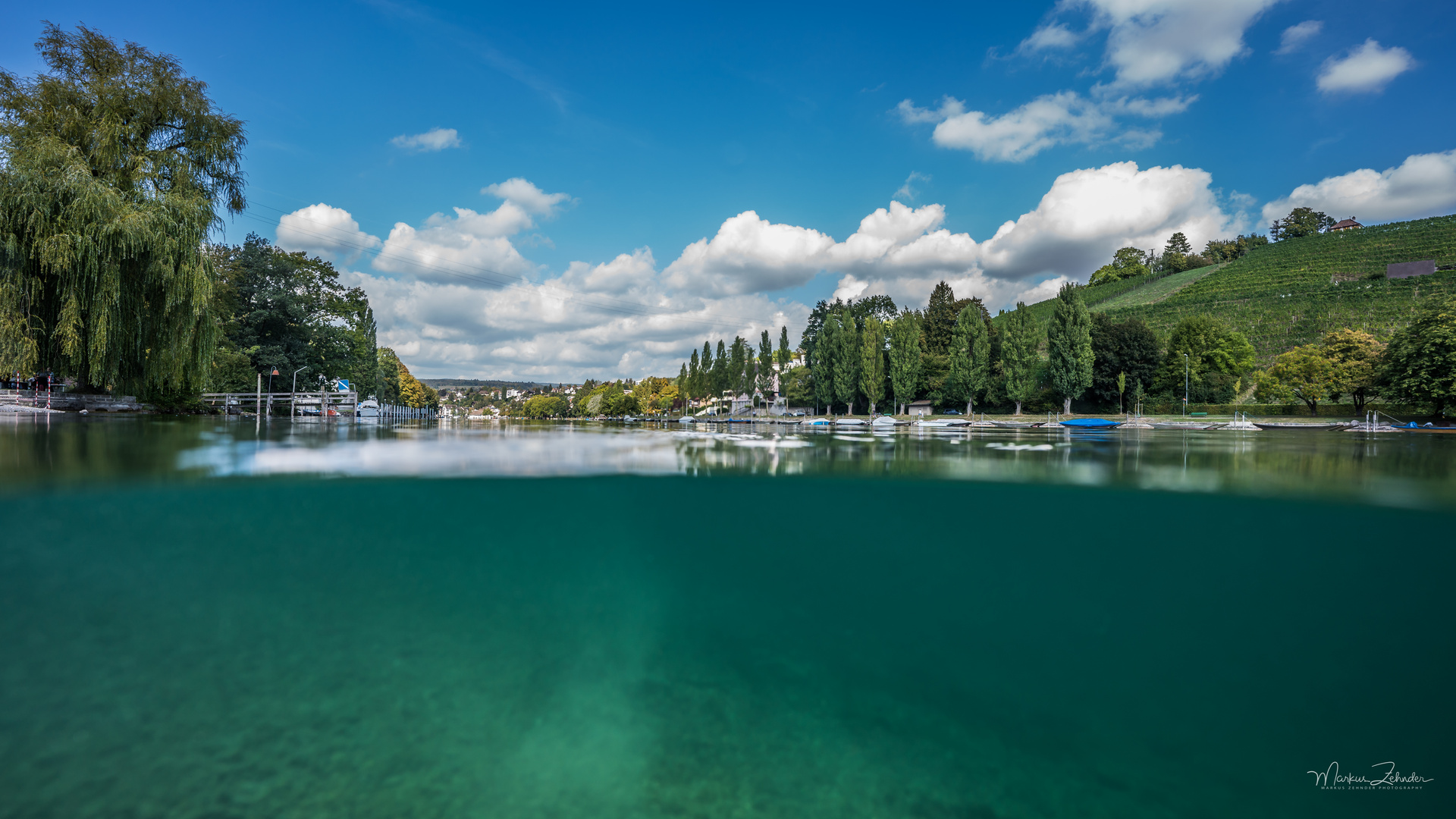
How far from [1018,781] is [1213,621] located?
727 centimetres

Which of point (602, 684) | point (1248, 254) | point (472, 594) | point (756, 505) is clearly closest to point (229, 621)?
point (472, 594)

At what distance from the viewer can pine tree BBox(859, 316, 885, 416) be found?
68250 millimetres

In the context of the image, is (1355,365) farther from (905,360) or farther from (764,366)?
(764,366)

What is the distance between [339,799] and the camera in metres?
4.67

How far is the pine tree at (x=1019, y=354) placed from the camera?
58688 millimetres

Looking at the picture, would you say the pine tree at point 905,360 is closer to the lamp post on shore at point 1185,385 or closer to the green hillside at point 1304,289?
the lamp post on shore at point 1185,385

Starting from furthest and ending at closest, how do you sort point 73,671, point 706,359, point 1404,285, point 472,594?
point 706,359, point 1404,285, point 472,594, point 73,671

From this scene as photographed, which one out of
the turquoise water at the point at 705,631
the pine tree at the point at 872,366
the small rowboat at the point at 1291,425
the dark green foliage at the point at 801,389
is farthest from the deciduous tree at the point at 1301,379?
the dark green foliage at the point at 801,389

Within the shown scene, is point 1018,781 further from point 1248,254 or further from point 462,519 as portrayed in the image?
point 1248,254

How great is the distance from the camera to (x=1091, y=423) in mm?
49375

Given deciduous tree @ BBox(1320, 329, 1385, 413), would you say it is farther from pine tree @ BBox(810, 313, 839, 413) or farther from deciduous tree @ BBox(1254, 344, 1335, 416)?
pine tree @ BBox(810, 313, 839, 413)

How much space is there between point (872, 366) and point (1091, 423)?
24037 millimetres

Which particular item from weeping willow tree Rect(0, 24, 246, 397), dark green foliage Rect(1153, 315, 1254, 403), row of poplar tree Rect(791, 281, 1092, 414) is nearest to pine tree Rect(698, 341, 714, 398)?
row of poplar tree Rect(791, 281, 1092, 414)

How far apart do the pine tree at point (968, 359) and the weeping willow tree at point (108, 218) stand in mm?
59714
